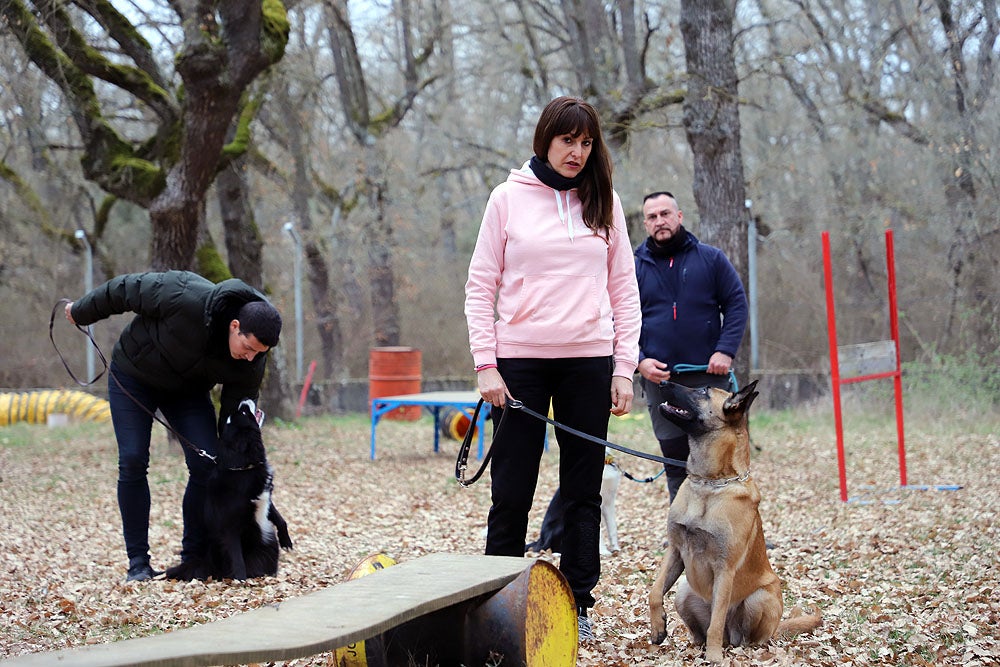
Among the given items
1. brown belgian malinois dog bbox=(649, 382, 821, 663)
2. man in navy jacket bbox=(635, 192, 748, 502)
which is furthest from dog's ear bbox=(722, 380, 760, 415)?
man in navy jacket bbox=(635, 192, 748, 502)

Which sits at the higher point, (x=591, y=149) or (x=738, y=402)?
(x=591, y=149)

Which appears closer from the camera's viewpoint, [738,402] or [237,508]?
[738,402]

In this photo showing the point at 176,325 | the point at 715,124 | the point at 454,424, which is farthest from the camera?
the point at 454,424

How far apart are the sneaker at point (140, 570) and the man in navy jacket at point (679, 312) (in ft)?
9.46

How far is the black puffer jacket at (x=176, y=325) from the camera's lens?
4.98m

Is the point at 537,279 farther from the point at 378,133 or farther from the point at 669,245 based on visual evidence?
the point at 378,133

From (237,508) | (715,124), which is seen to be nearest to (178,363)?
(237,508)

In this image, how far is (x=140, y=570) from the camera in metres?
5.35

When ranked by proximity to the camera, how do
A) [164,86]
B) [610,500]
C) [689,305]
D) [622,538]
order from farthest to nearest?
[164,86] → [622,538] → [610,500] → [689,305]

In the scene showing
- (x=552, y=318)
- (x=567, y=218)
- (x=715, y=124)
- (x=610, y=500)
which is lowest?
(x=610, y=500)

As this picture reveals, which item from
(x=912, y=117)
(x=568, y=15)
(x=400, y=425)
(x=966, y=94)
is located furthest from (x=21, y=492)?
(x=912, y=117)

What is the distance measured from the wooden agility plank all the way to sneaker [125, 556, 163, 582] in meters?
2.44

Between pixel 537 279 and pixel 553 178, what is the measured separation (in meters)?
0.41

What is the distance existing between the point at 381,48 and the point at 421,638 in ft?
68.3
